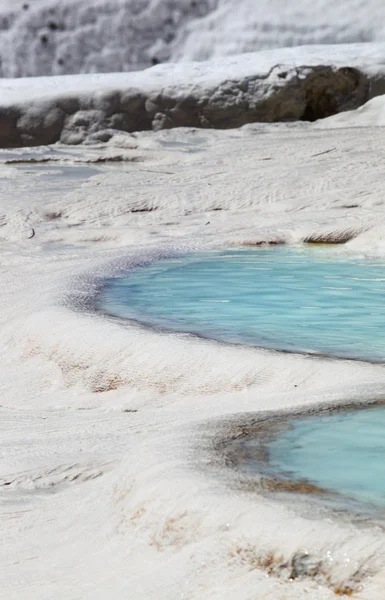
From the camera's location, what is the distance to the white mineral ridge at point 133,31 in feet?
39.2

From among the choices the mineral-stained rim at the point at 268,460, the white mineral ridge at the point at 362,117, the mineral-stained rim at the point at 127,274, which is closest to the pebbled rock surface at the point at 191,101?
the white mineral ridge at the point at 362,117

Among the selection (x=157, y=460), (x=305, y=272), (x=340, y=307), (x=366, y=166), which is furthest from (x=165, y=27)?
(x=157, y=460)

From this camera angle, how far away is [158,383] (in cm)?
323

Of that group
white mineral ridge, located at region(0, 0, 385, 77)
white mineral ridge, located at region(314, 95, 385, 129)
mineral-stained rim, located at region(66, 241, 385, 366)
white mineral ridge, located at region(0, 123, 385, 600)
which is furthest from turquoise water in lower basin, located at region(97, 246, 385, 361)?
white mineral ridge, located at region(0, 0, 385, 77)

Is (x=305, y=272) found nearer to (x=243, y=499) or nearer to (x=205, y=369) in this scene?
(x=205, y=369)

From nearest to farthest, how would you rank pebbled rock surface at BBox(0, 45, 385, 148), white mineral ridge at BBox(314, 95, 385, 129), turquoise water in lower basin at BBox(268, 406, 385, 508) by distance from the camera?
turquoise water in lower basin at BBox(268, 406, 385, 508)
white mineral ridge at BBox(314, 95, 385, 129)
pebbled rock surface at BBox(0, 45, 385, 148)

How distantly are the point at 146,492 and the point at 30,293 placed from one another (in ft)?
8.62

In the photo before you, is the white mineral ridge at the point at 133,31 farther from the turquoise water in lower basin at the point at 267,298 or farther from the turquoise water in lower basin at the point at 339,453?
the turquoise water in lower basin at the point at 339,453

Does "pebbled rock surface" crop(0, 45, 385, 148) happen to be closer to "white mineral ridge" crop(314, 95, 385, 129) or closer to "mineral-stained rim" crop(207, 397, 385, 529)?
"white mineral ridge" crop(314, 95, 385, 129)

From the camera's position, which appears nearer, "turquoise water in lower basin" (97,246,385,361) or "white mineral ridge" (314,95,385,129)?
"turquoise water in lower basin" (97,246,385,361)

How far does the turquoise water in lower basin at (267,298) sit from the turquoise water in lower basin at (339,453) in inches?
31.2

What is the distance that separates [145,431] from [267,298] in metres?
1.63

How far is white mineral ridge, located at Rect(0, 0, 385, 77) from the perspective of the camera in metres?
12.0

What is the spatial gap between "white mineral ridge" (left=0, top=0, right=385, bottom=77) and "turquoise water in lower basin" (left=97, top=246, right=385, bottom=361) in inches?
270
